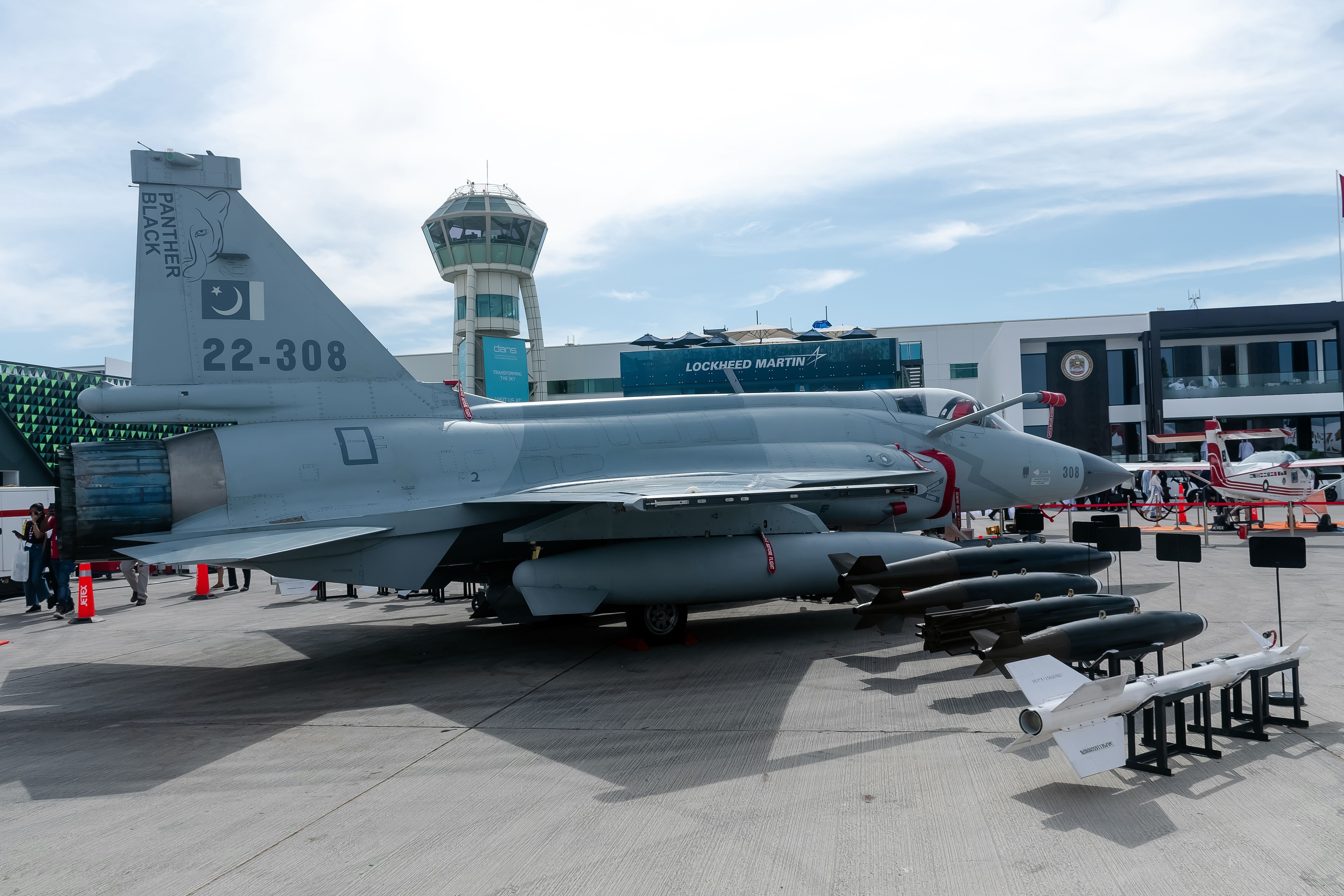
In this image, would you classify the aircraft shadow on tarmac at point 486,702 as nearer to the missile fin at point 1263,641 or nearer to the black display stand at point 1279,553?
the missile fin at point 1263,641

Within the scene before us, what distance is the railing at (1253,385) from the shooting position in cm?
3831

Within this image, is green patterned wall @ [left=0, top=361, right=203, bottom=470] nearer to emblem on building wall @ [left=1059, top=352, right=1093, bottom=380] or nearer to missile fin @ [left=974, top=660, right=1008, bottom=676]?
missile fin @ [left=974, top=660, right=1008, bottom=676]

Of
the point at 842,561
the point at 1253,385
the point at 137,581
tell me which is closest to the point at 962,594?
the point at 842,561

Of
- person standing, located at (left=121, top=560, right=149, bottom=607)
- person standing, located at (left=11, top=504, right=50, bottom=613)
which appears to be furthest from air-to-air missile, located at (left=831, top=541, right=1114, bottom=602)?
person standing, located at (left=11, top=504, right=50, bottom=613)

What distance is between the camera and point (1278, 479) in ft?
67.3

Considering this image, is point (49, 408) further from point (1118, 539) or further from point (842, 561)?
point (1118, 539)

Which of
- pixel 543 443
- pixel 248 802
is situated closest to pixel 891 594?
pixel 543 443

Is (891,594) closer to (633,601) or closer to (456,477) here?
(633,601)

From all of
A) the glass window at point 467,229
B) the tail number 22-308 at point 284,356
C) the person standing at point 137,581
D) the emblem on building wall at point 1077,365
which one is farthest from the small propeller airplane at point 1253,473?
the glass window at point 467,229

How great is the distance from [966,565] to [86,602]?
1394 centimetres

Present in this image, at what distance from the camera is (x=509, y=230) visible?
144 ft

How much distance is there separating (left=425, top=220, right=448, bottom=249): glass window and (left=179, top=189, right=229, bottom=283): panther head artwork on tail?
3716cm

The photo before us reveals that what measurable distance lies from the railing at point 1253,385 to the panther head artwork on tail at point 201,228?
41.3 meters

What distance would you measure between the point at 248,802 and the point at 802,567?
5.92 metres
